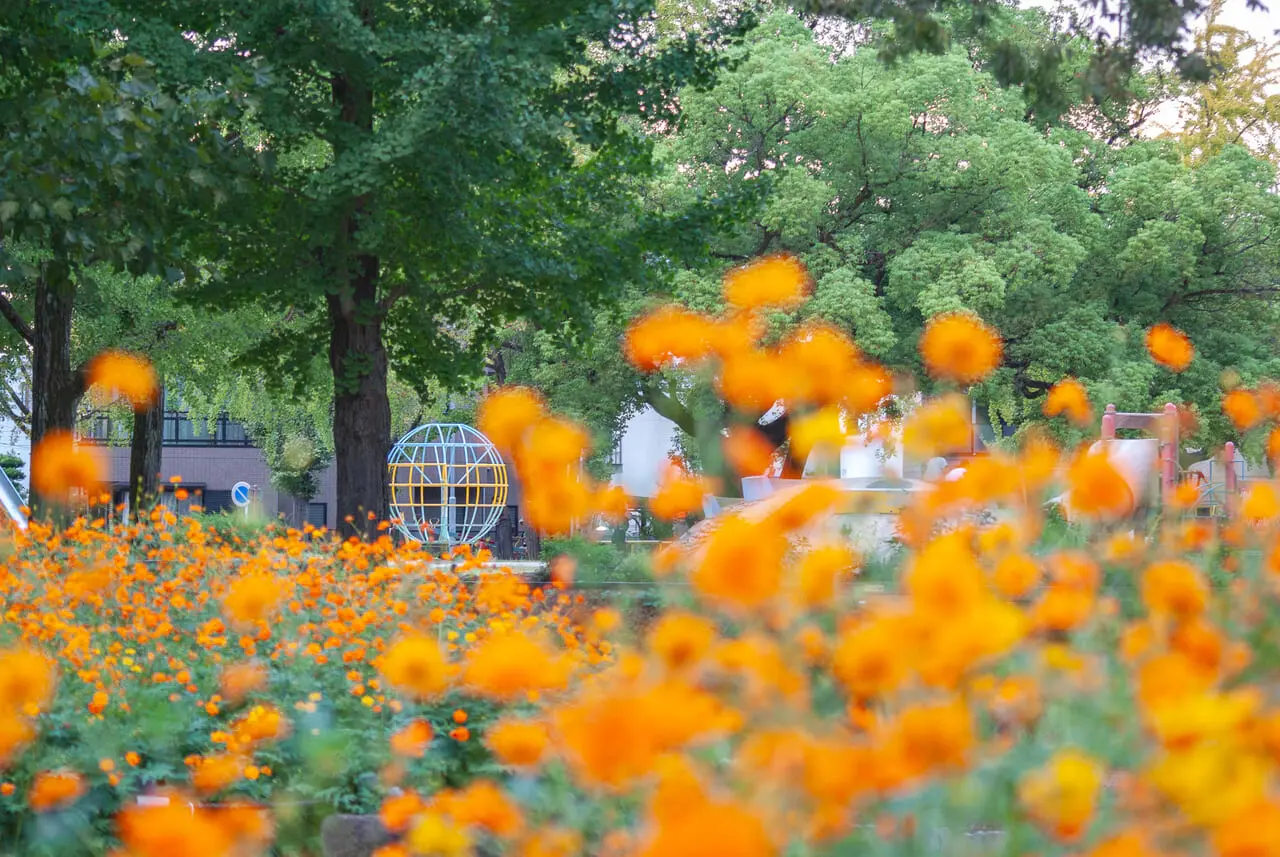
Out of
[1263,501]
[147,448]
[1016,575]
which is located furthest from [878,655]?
[147,448]

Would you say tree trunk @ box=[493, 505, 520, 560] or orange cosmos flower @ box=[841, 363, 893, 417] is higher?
tree trunk @ box=[493, 505, 520, 560]

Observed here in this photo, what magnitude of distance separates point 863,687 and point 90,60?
10.8 metres

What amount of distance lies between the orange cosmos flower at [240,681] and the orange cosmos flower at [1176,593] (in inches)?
121

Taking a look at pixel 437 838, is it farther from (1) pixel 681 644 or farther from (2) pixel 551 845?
(1) pixel 681 644

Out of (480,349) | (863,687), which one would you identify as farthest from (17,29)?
(863,687)

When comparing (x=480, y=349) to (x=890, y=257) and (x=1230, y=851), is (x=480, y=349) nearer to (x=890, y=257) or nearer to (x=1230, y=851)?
(x=890, y=257)

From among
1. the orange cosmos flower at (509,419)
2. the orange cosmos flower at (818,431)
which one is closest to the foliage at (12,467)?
the orange cosmos flower at (509,419)

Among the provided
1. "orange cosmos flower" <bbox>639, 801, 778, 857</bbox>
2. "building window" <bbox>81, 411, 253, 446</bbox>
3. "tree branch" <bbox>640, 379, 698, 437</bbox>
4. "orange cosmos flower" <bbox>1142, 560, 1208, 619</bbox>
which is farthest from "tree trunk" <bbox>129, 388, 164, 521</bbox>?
"building window" <bbox>81, 411, 253, 446</bbox>

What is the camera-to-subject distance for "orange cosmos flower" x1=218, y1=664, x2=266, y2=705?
4520mm

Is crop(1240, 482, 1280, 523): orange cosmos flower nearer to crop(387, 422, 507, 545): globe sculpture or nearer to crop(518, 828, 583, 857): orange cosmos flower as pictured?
crop(518, 828, 583, 857): orange cosmos flower

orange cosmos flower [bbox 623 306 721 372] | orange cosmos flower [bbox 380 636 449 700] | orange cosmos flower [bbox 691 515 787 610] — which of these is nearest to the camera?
orange cosmos flower [bbox 691 515 787 610]

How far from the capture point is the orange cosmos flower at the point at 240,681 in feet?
14.8

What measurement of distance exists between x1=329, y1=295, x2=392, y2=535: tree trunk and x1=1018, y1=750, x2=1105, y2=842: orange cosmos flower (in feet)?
40.7

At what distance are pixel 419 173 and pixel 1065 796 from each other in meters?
11.3
